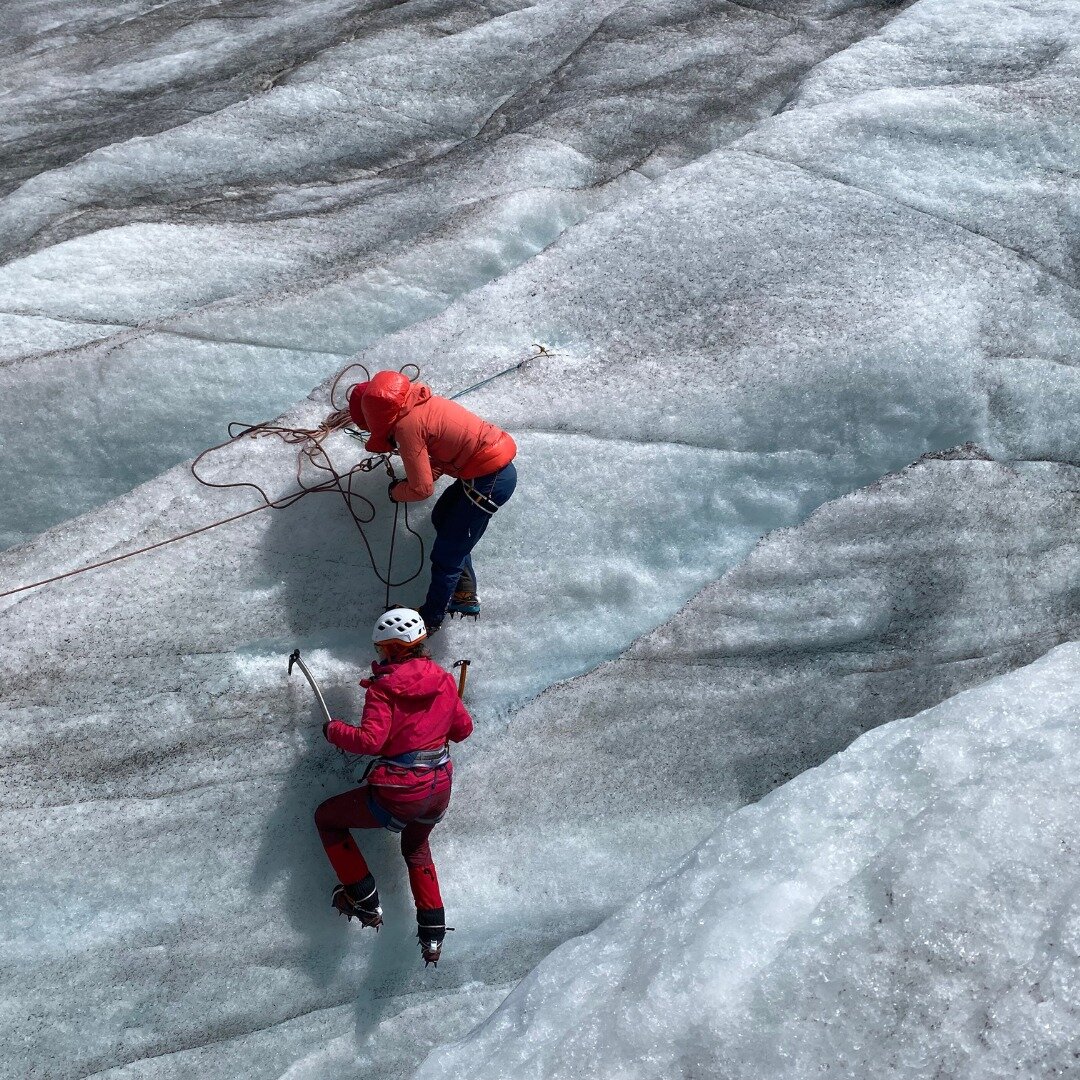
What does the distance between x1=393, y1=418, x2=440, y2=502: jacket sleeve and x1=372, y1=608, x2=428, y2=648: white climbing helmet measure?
0.51m

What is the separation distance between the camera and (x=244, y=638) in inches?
196

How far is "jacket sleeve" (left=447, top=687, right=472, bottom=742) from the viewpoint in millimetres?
4621

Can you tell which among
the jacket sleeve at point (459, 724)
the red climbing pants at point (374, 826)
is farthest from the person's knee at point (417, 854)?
the jacket sleeve at point (459, 724)

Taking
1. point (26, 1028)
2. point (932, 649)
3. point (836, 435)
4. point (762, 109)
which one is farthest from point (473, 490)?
point (762, 109)

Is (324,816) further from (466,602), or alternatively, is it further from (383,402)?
(383,402)

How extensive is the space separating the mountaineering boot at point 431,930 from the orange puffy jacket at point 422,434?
182 cm

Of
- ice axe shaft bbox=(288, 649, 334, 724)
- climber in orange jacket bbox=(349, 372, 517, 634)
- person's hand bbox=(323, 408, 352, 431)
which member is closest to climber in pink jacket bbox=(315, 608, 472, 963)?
ice axe shaft bbox=(288, 649, 334, 724)

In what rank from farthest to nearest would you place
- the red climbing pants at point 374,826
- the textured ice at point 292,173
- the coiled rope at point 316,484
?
1. the textured ice at point 292,173
2. the coiled rope at point 316,484
3. the red climbing pants at point 374,826

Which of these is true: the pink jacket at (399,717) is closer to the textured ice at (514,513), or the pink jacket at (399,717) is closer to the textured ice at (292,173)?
the textured ice at (514,513)

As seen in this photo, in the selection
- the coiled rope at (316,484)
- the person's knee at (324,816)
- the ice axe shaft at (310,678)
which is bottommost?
the person's knee at (324,816)

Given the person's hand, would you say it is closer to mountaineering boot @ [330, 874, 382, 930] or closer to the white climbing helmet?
the white climbing helmet

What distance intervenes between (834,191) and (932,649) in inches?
108

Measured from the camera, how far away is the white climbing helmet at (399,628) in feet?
14.6

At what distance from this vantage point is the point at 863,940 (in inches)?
150
